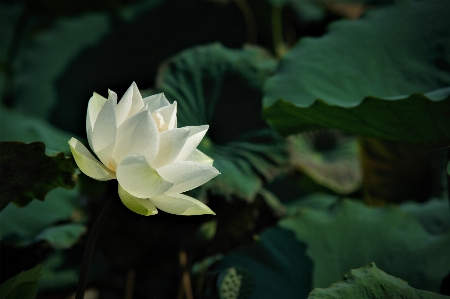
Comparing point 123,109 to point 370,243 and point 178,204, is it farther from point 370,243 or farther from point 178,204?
point 370,243

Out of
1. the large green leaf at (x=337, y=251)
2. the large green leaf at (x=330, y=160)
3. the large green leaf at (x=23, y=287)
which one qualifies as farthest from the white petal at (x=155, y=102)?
the large green leaf at (x=330, y=160)

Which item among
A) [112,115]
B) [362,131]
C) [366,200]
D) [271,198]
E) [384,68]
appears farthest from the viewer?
[366,200]

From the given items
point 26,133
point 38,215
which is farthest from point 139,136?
point 26,133

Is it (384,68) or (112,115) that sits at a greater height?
(112,115)

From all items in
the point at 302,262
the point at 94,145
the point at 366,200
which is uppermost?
the point at 94,145

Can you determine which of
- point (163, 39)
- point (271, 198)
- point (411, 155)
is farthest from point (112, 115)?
point (163, 39)

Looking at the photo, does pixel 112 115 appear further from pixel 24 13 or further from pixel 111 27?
pixel 24 13
